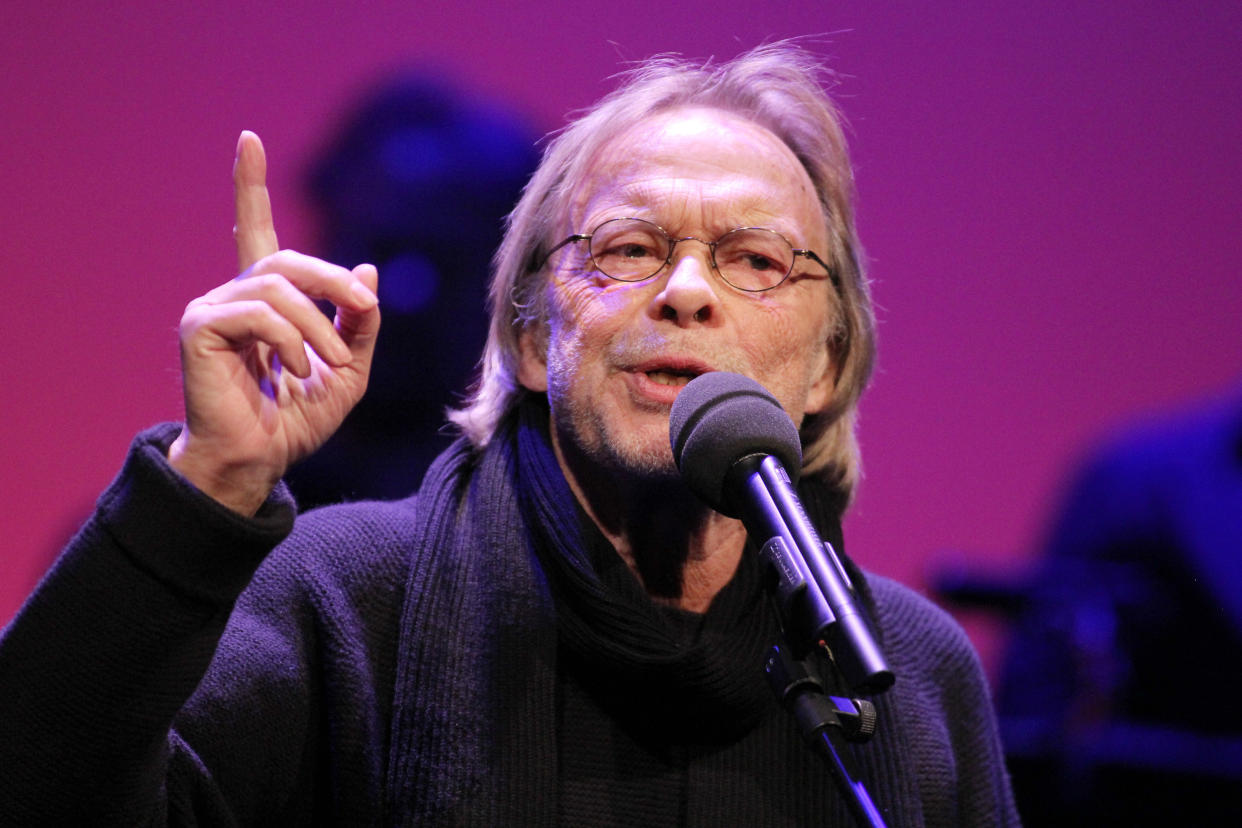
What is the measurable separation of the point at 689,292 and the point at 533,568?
482 mm

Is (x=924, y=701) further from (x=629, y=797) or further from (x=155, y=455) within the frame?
(x=155, y=455)

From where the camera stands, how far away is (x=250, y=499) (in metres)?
1.29

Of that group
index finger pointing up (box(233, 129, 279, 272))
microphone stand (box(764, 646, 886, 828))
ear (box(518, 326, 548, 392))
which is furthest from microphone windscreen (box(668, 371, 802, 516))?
ear (box(518, 326, 548, 392))

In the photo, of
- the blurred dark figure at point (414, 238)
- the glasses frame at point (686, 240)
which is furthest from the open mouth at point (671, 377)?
the blurred dark figure at point (414, 238)

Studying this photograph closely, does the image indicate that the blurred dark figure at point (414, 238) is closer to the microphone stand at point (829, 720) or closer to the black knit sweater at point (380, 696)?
the black knit sweater at point (380, 696)

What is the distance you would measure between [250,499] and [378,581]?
52 cm

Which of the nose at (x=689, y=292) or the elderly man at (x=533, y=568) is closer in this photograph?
the elderly man at (x=533, y=568)

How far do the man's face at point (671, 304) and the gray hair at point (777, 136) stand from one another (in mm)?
54

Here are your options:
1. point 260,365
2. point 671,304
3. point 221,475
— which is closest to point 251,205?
point 260,365

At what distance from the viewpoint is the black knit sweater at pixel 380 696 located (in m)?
1.19

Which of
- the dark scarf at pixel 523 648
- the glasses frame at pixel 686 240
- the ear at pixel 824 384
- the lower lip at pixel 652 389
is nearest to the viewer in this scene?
the dark scarf at pixel 523 648

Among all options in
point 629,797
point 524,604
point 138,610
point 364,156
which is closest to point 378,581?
point 524,604

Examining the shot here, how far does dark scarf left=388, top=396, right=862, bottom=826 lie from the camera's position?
1.62 metres

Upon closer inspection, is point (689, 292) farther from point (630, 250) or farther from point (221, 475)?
point (221, 475)
